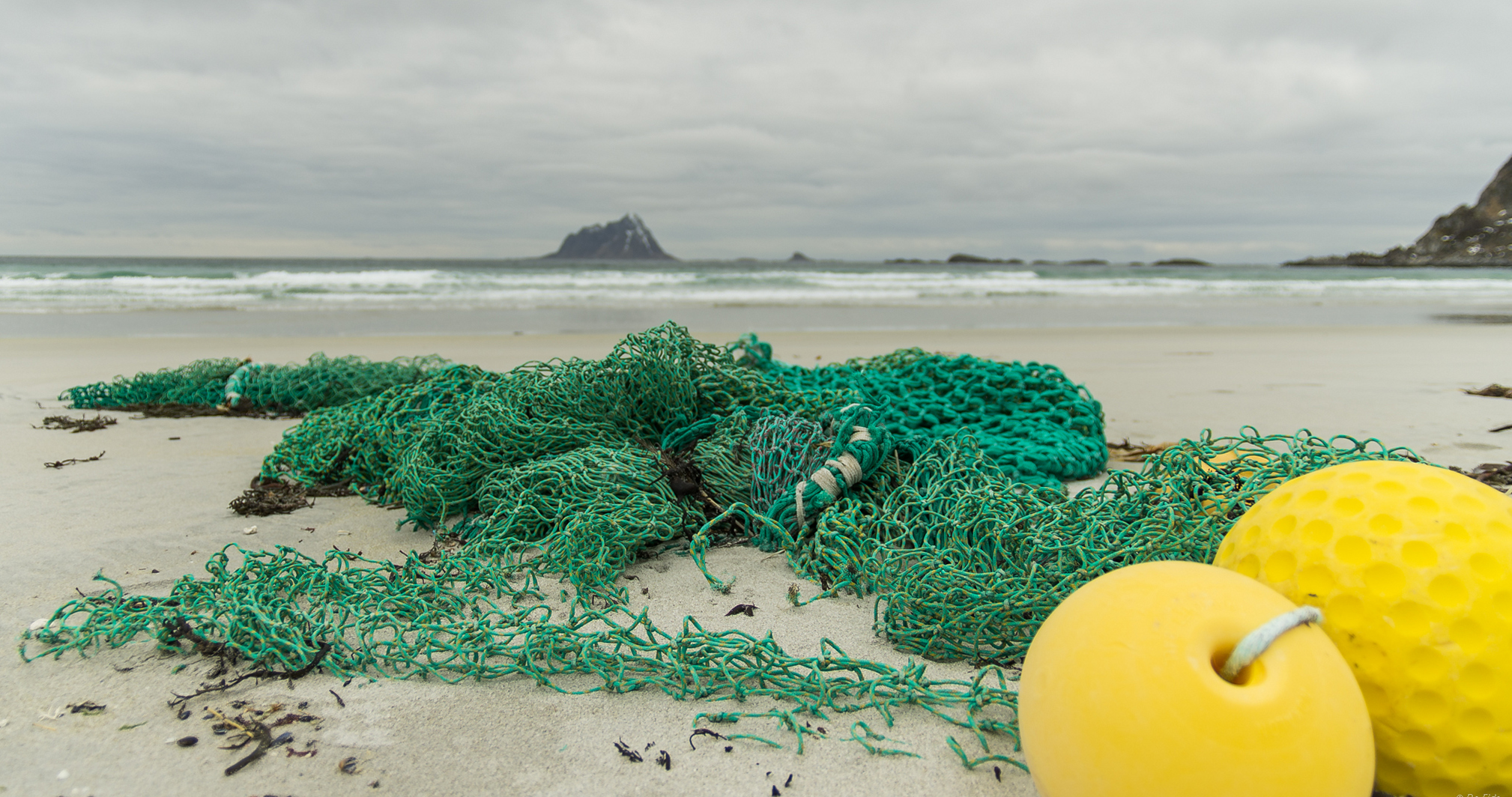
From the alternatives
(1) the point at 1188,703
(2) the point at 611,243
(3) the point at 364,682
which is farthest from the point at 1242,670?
(2) the point at 611,243

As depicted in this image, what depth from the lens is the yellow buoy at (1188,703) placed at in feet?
4.02

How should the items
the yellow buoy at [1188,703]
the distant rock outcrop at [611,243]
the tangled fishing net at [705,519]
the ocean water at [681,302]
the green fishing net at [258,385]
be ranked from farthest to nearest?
1. the distant rock outcrop at [611,243]
2. the ocean water at [681,302]
3. the green fishing net at [258,385]
4. the tangled fishing net at [705,519]
5. the yellow buoy at [1188,703]

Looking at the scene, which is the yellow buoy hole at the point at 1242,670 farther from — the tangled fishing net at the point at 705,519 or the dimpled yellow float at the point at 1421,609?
the tangled fishing net at the point at 705,519

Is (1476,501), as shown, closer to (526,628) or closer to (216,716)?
(526,628)

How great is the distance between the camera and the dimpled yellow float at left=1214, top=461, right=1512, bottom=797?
4.68ft

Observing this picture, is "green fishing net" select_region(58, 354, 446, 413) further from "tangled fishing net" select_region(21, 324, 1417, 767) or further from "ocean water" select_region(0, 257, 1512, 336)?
"ocean water" select_region(0, 257, 1512, 336)

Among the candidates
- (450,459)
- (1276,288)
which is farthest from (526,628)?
(1276,288)

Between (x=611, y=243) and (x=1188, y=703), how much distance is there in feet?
240

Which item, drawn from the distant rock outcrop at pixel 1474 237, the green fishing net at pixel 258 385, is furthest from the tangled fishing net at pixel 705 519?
the distant rock outcrop at pixel 1474 237

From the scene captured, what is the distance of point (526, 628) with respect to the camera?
219 centimetres

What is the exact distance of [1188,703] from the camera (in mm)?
1238

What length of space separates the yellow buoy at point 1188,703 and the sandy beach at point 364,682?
424mm

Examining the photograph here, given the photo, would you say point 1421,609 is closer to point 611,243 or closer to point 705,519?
point 705,519

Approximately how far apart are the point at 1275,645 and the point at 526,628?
1712mm
